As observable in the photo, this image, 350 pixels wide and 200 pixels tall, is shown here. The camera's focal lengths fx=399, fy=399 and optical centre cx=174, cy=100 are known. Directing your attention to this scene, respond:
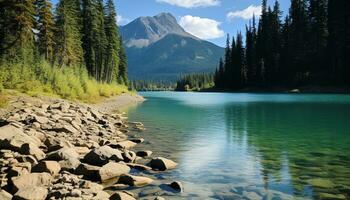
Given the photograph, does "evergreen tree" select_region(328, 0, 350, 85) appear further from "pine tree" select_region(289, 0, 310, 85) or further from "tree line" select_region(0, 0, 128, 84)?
"tree line" select_region(0, 0, 128, 84)

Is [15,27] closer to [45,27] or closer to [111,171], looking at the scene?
[45,27]

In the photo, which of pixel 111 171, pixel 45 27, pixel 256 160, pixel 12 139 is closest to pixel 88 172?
pixel 111 171

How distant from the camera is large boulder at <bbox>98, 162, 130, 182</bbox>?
42.6 ft

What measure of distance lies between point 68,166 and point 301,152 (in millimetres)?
10763

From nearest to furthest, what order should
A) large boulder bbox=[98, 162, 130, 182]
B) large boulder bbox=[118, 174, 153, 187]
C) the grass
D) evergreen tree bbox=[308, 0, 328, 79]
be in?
large boulder bbox=[118, 174, 153, 187] < large boulder bbox=[98, 162, 130, 182] < the grass < evergreen tree bbox=[308, 0, 328, 79]

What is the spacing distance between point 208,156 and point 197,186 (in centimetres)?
506

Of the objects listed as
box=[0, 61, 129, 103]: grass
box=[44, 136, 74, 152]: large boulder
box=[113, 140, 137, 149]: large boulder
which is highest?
box=[0, 61, 129, 103]: grass

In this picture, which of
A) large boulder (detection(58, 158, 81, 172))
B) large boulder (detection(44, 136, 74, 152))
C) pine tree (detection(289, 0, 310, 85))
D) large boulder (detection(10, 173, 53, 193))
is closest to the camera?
large boulder (detection(10, 173, 53, 193))

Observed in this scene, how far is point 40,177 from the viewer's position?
1172 cm

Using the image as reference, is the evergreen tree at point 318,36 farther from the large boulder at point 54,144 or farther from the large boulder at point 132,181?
the large boulder at point 132,181

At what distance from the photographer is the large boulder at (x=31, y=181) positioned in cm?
1103

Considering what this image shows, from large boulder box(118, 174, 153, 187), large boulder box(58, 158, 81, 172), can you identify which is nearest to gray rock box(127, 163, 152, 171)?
large boulder box(118, 174, 153, 187)

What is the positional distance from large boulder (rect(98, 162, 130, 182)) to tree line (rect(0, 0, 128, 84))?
24.0 metres

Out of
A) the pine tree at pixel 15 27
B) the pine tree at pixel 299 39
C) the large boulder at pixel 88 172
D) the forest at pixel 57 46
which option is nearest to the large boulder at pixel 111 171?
the large boulder at pixel 88 172
